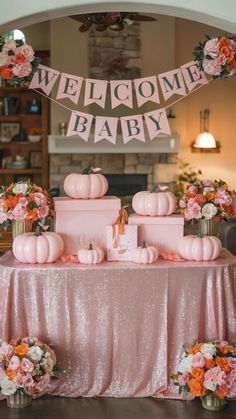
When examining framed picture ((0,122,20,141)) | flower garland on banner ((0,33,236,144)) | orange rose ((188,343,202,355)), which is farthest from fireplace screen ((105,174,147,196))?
orange rose ((188,343,202,355))

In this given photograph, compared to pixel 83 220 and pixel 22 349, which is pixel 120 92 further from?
pixel 22 349

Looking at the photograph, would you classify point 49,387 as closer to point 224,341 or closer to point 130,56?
point 224,341

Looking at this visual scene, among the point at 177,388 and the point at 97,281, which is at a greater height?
the point at 97,281

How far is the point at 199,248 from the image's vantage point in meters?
4.20

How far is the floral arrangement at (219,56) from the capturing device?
427cm

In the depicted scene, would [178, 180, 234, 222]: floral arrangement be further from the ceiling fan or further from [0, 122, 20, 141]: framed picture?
[0, 122, 20, 141]: framed picture

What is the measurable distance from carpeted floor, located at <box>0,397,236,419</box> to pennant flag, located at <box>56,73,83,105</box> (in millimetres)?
1838

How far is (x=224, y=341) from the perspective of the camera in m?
4.10

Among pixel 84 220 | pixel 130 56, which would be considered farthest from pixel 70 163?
pixel 84 220

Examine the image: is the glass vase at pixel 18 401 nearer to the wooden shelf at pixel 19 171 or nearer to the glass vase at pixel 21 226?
the glass vase at pixel 21 226

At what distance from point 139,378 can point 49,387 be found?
1.74ft

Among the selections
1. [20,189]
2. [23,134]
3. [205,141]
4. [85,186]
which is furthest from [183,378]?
[23,134]

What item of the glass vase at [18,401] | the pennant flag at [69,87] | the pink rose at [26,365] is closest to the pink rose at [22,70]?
the pennant flag at [69,87]

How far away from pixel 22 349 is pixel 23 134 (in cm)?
593
